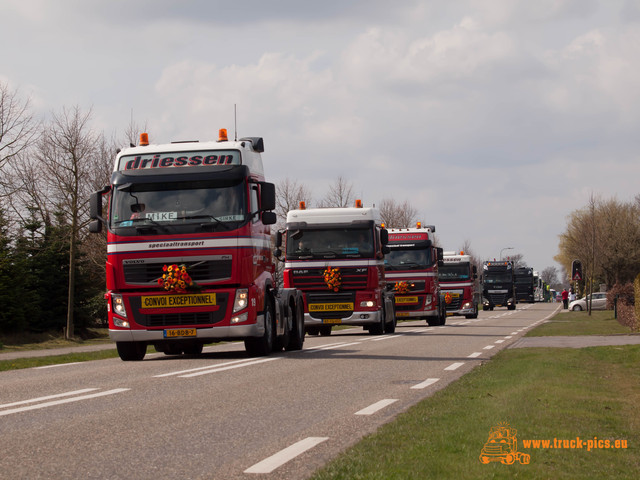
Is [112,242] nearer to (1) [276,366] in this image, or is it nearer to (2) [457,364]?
(1) [276,366]

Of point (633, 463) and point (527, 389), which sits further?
point (527, 389)

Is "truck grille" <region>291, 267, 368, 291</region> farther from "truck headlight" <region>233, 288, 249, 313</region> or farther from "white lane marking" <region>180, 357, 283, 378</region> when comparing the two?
"truck headlight" <region>233, 288, 249, 313</region>

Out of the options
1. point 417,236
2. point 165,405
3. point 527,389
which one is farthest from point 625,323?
point 165,405

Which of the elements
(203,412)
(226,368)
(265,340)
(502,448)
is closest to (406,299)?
(265,340)

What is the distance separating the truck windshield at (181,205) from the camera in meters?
15.6

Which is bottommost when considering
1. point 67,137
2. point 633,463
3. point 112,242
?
point 633,463

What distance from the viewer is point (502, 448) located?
263 inches

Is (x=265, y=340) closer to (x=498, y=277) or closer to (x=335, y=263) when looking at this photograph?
(x=335, y=263)

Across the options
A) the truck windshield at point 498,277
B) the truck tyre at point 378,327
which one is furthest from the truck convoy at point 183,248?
the truck windshield at point 498,277

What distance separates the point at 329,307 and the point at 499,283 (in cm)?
4562

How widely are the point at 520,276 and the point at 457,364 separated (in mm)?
71604

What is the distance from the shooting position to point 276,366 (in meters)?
14.6

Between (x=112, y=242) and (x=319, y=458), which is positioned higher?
(x=112, y=242)

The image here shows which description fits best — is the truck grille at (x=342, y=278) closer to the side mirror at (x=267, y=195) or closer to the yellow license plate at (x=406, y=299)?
the yellow license plate at (x=406, y=299)
